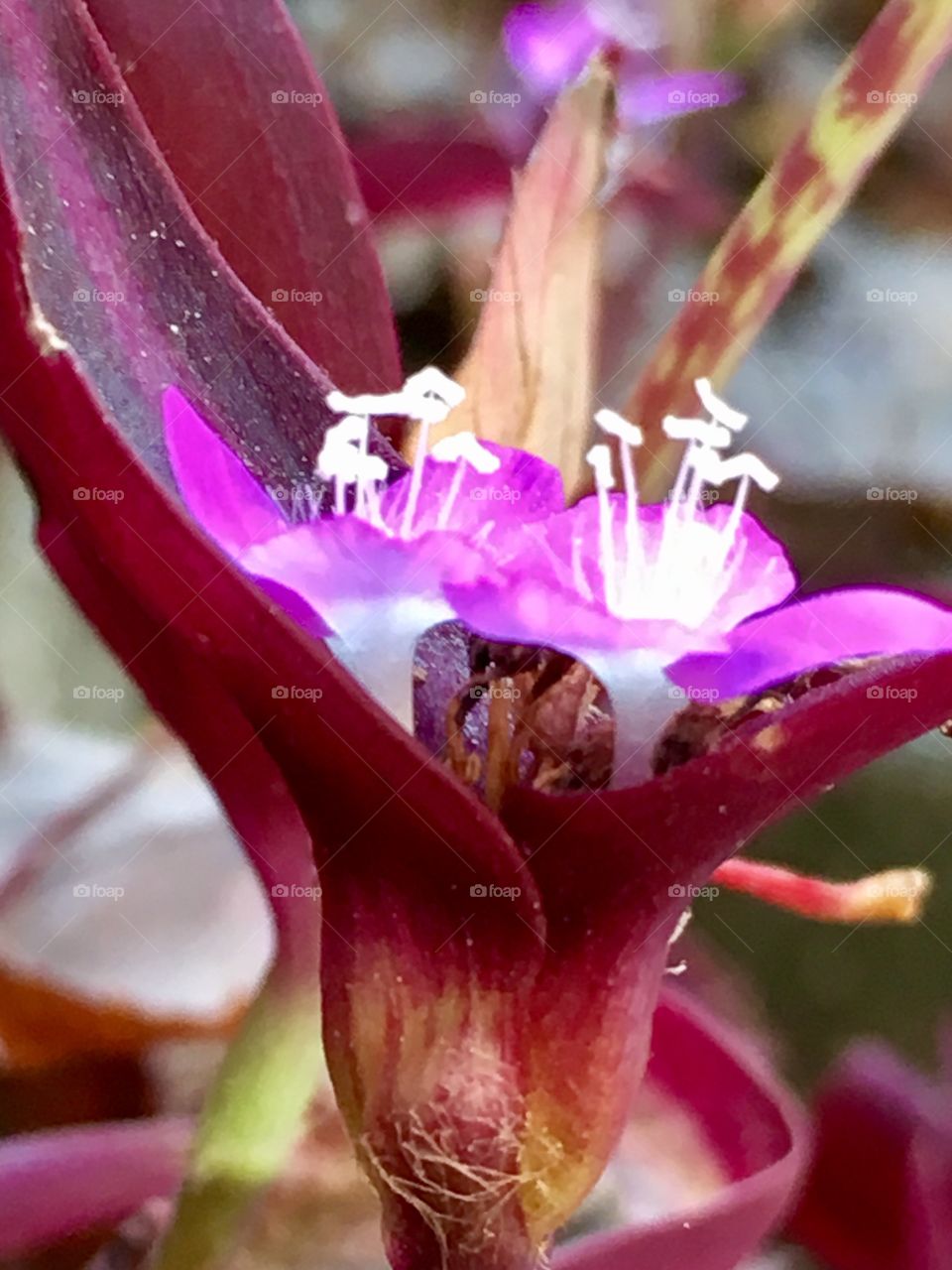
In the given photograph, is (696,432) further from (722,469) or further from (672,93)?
(672,93)

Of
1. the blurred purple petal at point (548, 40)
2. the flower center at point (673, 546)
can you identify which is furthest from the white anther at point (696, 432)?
the blurred purple petal at point (548, 40)

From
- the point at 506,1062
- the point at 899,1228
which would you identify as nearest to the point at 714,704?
the point at 506,1062

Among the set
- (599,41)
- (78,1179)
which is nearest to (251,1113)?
(78,1179)

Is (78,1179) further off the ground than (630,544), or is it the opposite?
(630,544)

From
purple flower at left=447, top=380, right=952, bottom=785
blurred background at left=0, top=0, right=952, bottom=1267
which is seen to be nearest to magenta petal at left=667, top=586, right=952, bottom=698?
purple flower at left=447, top=380, right=952, bottom=785

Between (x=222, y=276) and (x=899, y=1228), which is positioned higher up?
(x=222, y=276)

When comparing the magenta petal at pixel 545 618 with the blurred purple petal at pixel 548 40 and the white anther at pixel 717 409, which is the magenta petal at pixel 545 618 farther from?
the blurred purple petal at pixel 548 40

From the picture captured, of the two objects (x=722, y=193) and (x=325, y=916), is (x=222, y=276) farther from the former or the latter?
(x=722, y=193)
